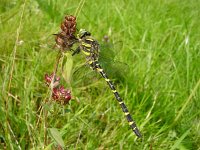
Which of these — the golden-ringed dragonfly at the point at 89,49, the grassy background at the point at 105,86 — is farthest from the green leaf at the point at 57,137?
the golden-ringed dragonfly at the point at 89,49

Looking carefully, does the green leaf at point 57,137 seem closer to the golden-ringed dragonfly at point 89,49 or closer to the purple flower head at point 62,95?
the purple flower head at point 62,95

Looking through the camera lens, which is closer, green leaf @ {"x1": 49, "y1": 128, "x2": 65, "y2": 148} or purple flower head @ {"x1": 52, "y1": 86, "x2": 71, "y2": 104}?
green leaf @ {"x1": 49, "y1": 128, "x2": 65, "y2": 148}

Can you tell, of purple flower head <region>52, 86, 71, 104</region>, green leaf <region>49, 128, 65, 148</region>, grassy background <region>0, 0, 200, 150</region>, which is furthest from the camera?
grassy background <region>0, 0, 200, 150</region>

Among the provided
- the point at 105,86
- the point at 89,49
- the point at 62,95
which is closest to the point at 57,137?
the point at 62,95

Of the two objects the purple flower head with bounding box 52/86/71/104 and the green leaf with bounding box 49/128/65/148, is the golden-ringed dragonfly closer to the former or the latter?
the purple flower head with bounding box 52/86/71/104

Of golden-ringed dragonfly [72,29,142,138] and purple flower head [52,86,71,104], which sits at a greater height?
golden-ringed dragonfly [72,29,142,138]

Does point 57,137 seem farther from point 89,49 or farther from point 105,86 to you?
point 105,86

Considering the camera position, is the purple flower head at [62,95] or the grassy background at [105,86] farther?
the grassy background at [105,86]

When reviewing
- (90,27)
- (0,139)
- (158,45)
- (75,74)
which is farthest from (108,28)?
(0,139)

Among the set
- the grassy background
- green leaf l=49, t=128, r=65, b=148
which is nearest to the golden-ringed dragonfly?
the grassy background

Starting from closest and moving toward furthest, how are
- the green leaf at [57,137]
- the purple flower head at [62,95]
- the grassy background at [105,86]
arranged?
the green leaf at [57,137]
the purple flower head at [62,95]
the grassy background at [105,86]
